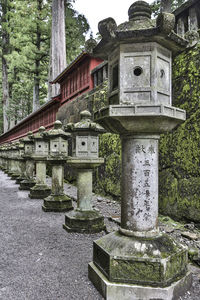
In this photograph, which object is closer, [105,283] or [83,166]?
[105,283]

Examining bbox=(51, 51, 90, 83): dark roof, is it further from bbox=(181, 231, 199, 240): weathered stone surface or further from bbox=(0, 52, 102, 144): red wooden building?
bbox=(181, 231, 199, 240): weathered stone surface

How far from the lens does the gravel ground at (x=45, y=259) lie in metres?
2.14

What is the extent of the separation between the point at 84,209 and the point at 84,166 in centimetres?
73

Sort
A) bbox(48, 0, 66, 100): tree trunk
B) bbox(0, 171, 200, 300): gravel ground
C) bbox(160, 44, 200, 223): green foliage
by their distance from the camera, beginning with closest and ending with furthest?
bbox(0, 171, 200, 300): gravel ground → bbox(160, 44, 200, 223): green foliage → bbox(48, 0, 66, 100): tree trunk

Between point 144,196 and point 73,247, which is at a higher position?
point 144,196

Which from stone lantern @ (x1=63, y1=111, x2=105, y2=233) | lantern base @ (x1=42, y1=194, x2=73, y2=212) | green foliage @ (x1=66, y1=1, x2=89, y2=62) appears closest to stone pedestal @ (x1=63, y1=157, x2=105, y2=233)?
stone lantern @ (x1=63, y1=111, x2=105, y2=233)

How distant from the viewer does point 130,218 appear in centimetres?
228

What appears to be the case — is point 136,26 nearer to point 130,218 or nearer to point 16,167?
point 130,218

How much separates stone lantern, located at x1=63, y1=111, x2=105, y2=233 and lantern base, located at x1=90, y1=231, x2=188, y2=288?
1524mm

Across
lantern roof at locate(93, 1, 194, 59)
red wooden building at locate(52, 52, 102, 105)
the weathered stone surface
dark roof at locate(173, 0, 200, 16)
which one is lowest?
the weathered stone surface

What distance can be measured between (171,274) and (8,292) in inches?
58.3

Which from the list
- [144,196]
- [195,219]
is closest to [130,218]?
[144,196]

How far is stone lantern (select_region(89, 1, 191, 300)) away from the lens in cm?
202

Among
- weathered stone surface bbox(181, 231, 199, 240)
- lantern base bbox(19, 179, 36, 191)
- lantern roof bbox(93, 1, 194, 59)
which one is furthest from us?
lantern base bbox(19, 179, 36, 191)
